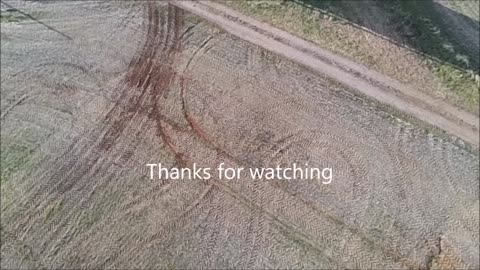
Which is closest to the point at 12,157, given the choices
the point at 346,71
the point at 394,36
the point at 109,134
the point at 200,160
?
the point at 109,134

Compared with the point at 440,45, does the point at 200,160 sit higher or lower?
lower

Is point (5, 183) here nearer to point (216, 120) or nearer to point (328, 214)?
point (216, 120)

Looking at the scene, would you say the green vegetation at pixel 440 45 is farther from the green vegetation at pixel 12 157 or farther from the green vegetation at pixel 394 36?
the green vegetation at pixel 12 157

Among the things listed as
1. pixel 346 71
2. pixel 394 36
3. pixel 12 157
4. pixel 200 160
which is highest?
pixel 394 36

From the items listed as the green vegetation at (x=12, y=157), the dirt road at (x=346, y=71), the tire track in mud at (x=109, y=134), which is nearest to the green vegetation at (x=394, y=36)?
the dirt road at (x=346, y=71)

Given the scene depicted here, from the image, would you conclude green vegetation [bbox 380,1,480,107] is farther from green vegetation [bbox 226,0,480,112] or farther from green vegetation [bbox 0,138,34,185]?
green vegetation [bbox 0,138,34,185]

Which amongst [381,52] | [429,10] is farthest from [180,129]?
[429,10]

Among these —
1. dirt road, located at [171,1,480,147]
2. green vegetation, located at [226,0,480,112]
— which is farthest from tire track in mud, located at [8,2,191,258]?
green vegetation, located at [226,0,480,112]

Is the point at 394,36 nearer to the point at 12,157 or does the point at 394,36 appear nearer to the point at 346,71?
the point at 346,71
